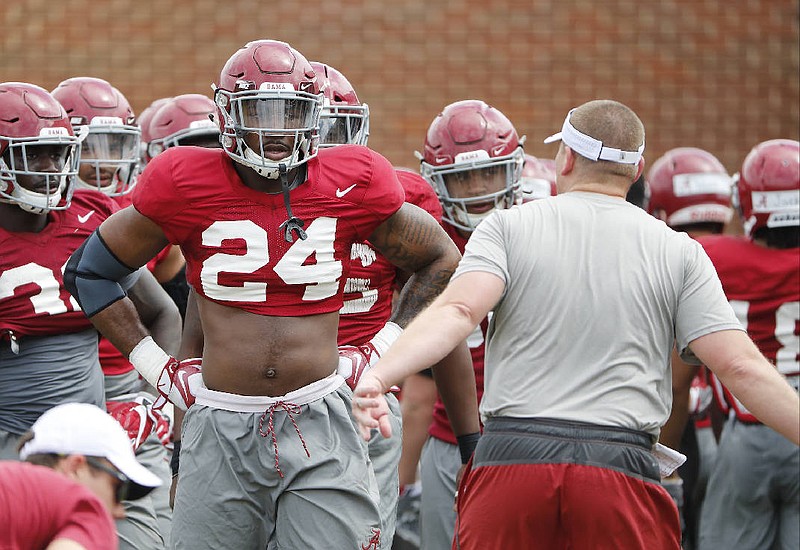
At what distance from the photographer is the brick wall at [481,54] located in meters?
10.1

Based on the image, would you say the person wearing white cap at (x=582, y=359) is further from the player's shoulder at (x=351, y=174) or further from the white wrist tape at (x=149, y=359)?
the white wrist tape at (x=149, y=359)

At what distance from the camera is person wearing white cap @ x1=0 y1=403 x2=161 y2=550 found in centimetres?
261

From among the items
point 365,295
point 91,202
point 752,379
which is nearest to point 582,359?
point 752,379

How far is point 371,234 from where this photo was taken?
154 inches

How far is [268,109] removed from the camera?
375cm

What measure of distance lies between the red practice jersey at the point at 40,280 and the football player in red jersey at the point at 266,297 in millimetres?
671

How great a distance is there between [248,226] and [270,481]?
0.72 metres

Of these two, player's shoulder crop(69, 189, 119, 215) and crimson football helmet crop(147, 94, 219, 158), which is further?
crimson football helmet crop(147, 94, 219, 158)

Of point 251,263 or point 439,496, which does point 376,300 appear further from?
point 251,263

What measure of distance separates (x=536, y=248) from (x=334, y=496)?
0.90 m

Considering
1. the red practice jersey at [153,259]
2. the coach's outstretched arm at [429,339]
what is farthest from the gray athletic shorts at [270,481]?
the red practice jersey at [153,259]

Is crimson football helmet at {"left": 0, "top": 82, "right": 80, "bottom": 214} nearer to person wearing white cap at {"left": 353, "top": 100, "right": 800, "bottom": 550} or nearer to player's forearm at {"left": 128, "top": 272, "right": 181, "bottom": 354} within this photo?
player's forearm at {"left": 128, "top": 272, "right": 181, "bottom": 354}

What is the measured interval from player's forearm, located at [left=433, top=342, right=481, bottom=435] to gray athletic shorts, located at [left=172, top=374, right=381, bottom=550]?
2.77 ft

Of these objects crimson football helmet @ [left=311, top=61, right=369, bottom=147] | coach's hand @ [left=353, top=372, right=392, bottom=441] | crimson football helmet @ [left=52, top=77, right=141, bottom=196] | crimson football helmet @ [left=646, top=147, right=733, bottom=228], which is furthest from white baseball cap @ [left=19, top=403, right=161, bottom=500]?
crimson football helmet @ [left=646, top=147, right=733, bottom=228]
